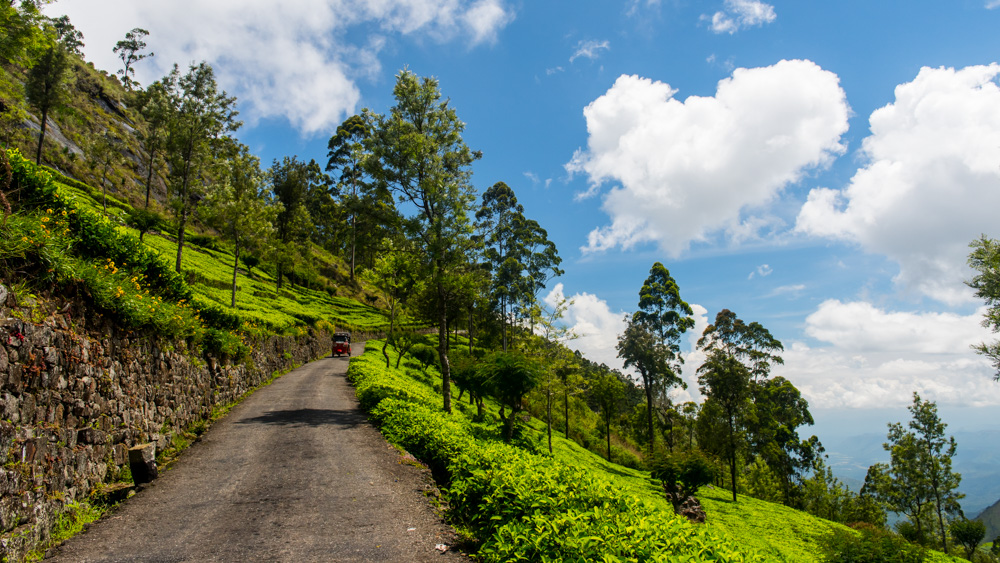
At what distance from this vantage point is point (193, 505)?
330 inches

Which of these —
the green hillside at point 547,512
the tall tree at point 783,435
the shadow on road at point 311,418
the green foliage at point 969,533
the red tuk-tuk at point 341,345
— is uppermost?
the red tuk-tuk at point 341,345

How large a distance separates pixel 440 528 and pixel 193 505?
15.6 ft

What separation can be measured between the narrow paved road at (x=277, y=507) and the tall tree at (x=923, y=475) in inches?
2025

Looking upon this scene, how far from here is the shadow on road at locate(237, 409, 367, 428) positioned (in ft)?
49.6

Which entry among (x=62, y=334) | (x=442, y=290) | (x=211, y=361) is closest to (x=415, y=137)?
(x=442, y=290)

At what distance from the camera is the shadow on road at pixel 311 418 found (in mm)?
15109

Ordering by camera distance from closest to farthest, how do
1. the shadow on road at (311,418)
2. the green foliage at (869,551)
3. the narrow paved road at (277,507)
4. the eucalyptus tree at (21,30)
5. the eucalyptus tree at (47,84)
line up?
the narrow paved road at (277,507) → the shadow on road at (311,418) → the green foliage at (869,551) → the eucalyptus tree at (21,30) → the eucalyptus tree at (47,84)

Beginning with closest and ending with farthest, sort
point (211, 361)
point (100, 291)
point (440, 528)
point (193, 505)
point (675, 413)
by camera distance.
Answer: point (440, 528)
point (193, 505)
point (100, 291)
point (211, 361)
point (675, 413)

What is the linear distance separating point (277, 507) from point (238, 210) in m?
34.1

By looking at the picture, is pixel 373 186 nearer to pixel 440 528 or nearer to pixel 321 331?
pixel 440 528

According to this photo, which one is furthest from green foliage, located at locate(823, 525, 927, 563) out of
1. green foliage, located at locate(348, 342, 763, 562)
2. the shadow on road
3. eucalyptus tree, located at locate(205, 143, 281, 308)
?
eucalyptus tree, located at locate(205, 143, 281, 308)

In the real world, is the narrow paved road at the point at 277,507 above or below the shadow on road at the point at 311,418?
below

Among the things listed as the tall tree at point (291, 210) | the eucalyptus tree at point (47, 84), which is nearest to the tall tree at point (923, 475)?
the tall tree at point (291, 210)

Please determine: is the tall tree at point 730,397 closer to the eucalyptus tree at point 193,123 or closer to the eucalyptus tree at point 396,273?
the eucalyptus tree at point 396,273
